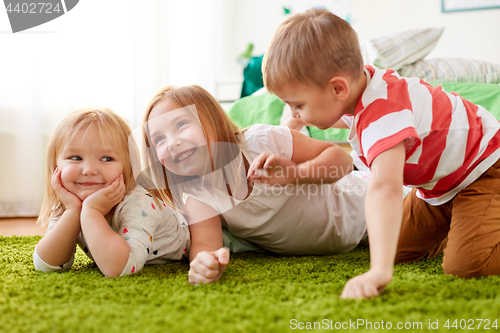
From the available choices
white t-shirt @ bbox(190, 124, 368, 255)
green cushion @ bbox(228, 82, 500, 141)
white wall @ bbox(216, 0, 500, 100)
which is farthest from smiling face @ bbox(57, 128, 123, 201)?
white wall @ bbox(216, 0, 500, 100)

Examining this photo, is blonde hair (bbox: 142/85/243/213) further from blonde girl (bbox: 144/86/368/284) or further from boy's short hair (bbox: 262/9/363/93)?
boy's short hair (bbox: 262/9/363/93)

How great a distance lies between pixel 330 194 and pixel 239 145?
0.27 m

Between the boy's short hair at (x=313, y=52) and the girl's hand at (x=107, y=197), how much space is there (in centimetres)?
39

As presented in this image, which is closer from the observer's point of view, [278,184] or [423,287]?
[423,287]

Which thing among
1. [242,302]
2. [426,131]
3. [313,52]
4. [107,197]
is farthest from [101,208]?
[426,131]

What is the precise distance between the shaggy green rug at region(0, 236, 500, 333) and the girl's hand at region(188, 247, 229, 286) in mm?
18

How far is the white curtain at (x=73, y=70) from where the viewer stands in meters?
1.93

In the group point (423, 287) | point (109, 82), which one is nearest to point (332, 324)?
point (423, 287)

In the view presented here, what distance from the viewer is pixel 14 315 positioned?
0.52 m

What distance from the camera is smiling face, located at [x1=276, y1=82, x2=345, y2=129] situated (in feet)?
2.30

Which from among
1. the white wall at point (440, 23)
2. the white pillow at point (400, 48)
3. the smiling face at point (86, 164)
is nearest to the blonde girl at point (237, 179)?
the smiling face at point (86, 164)

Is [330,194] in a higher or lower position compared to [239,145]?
lower

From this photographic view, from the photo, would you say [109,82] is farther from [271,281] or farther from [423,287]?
[423,287]

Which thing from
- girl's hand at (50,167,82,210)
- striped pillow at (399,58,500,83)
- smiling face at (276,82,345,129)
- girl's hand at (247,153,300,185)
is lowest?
girl's hand at (50,167,82,210)
